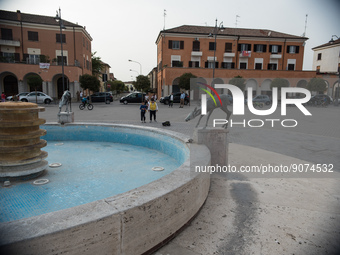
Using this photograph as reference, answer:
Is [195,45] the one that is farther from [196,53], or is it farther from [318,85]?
[318,85]

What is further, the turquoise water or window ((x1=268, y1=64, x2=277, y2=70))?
window ((x1=268, y1=64, x2=277, y2=70))

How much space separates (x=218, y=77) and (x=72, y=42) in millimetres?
22542

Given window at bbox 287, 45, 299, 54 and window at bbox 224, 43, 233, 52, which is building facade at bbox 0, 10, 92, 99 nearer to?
window at bbox 224, 43, 233, 52

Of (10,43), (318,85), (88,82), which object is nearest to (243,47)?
(318,85)

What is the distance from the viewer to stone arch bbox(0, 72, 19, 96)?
110 feet

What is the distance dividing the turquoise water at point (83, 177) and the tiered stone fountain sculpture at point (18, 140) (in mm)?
296

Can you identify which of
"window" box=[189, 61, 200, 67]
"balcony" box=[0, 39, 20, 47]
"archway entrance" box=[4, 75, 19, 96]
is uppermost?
"balcony" box=[0, 39, 20, 47]

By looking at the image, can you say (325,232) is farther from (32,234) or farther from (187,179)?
(32,234)

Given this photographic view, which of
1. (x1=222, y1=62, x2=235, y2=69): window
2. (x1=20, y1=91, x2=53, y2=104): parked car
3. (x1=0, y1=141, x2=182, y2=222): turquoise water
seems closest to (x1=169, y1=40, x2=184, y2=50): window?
(x1=222, y1=62, x2=235, y2=69): window

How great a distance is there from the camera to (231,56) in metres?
41.3

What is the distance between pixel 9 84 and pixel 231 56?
111ft

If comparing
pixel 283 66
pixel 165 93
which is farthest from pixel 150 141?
pixel 283 66

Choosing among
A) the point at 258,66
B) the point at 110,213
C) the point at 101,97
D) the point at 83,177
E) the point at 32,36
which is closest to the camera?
the point at 110,213

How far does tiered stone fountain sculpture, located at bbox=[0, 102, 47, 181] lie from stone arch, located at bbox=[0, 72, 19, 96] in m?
34.4
